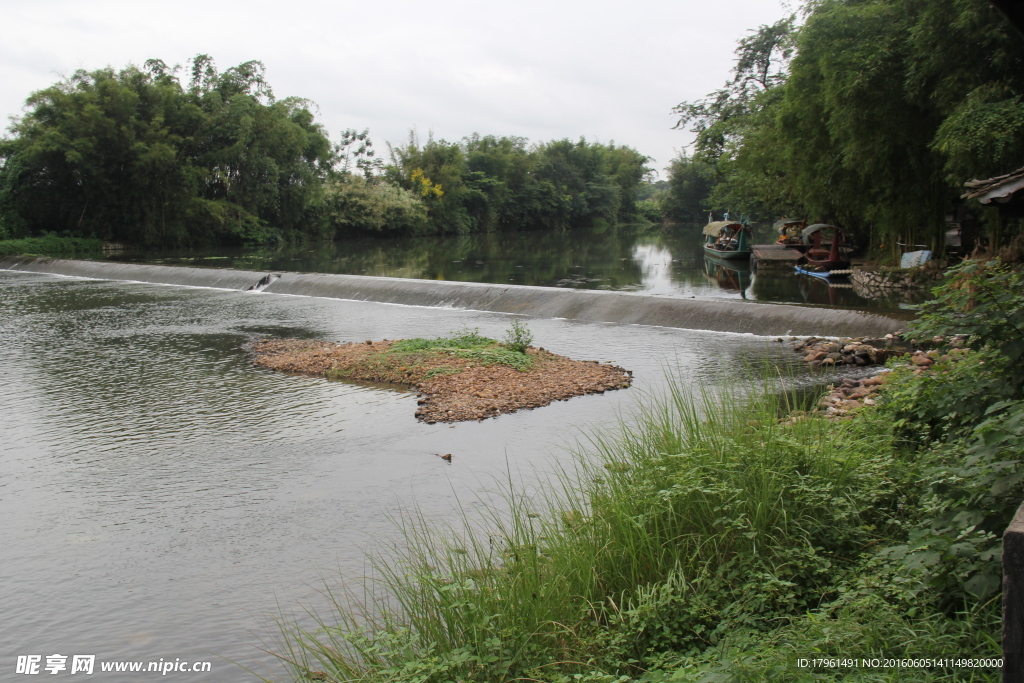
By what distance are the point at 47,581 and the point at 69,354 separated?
9160 mm

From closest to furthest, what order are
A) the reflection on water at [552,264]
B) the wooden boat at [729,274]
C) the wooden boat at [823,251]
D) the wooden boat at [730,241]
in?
the reflection on water at [552,264] → the wooden boat at [729,274] → the wooden boat at [823,251] → the wooden boat at [730,241]

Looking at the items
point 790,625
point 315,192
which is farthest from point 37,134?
point 790,625

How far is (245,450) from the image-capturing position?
24.8 ft

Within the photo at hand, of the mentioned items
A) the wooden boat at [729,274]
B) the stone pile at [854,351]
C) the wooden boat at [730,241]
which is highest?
the wooden boat at [730,241]

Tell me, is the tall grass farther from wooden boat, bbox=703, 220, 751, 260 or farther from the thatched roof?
wooden boat, bbox=703, 220, 751, 260

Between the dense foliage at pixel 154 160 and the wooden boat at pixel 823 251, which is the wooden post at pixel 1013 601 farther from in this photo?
the dense foliage at pixel 154 160

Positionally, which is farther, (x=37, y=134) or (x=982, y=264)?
(x=37, y=134)

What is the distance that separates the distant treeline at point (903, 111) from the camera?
15.1 meters

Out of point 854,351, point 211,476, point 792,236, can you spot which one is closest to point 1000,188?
point 854,351

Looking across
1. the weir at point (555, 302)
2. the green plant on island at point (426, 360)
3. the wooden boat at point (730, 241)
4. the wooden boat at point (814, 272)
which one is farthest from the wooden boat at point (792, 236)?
the green plant on island at point (426, 360)

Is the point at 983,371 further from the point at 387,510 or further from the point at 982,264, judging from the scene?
the point at 387,510

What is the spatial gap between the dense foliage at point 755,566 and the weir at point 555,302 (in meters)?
8.39

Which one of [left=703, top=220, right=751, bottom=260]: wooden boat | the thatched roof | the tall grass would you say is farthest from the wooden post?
[left=703, top=220, right=751, bottom=260]: wooden boat

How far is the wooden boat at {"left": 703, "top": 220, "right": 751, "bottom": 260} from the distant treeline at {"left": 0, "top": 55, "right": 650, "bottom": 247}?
25.3 meters
